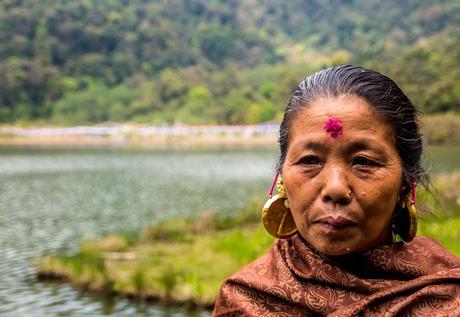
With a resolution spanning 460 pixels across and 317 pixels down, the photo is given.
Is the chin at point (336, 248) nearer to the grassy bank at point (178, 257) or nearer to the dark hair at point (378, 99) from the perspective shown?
the dark hair at point (378, 99)

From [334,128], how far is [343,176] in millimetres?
A: 103

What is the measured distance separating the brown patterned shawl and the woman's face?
50 millimetres

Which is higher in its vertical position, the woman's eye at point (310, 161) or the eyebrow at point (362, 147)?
the eyebrow at point (362, 147)

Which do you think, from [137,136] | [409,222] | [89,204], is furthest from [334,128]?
[137,136]

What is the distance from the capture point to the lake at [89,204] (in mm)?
7828

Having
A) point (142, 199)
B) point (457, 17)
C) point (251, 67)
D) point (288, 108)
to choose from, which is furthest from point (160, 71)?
point (288, 108)

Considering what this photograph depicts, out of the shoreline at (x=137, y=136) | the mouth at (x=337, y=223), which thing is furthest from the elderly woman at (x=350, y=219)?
the shoreline at (x=137, y=136)

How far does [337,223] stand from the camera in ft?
4.23

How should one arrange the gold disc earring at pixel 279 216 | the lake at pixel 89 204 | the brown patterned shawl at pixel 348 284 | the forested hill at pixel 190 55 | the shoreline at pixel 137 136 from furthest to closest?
1. the forested hill at pixel 190 55
2. the shoreline at pixel 137 136
3. the lake at pixel 89 204
4. the gold disc earring at pixel 279 216
5. the brown patterned shawl at pixel 348 284

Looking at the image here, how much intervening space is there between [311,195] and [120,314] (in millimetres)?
6324

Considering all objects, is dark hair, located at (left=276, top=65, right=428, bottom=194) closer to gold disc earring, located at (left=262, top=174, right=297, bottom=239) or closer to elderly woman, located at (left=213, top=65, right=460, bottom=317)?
elderly woman, located at (left=213, top=65, right=460, bottom=317)

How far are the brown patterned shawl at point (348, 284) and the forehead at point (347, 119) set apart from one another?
245 mm

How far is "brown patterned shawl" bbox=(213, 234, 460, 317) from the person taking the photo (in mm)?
1264

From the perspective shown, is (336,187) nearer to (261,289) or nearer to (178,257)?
(261,289)
